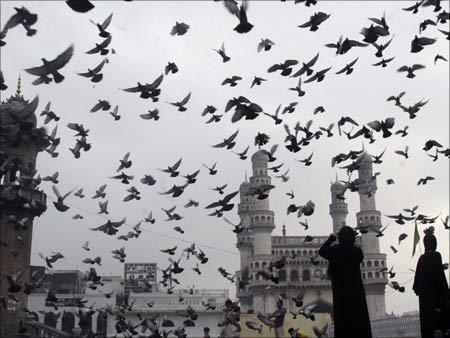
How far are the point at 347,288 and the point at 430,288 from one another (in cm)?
171

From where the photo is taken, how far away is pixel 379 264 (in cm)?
7069

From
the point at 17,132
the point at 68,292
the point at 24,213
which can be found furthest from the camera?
the point at 68,292

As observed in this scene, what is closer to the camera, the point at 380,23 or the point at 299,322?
the point at 380,23

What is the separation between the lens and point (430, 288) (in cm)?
950

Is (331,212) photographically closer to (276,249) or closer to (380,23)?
(276,249)

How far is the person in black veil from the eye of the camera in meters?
8.63

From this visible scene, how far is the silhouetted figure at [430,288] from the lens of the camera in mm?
9266

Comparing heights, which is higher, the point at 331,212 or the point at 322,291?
the point at 331,212

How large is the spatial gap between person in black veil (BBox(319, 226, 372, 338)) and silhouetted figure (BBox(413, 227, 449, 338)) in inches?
52.0

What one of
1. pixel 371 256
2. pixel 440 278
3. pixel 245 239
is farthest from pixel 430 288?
pixel 245 239

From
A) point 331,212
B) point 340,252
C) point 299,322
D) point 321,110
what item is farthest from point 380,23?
point 331,212

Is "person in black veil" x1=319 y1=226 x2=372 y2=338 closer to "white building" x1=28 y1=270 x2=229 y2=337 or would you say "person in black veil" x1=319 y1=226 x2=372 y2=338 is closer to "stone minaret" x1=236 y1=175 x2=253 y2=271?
"white building" x1=28 y1=270 x2=229 y2=337

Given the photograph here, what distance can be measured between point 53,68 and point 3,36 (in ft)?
3.52

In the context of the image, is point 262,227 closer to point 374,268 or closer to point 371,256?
point 371,256
